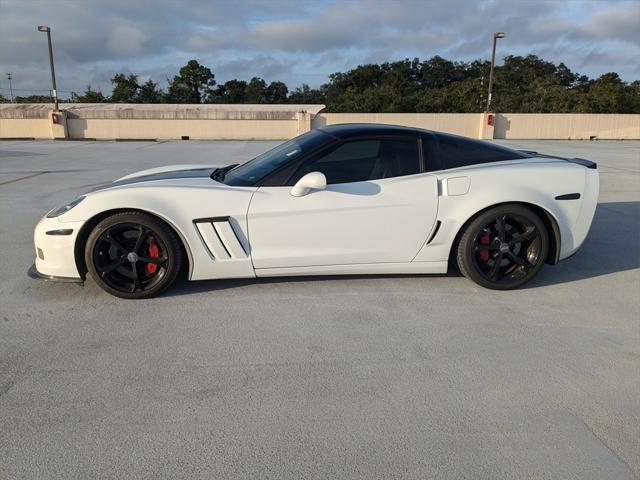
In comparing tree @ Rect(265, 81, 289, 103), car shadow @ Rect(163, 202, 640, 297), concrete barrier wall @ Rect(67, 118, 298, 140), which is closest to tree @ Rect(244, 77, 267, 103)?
tree @ Rect(265, 81, 289, 103)

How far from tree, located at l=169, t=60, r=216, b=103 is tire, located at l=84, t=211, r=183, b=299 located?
50023 mm

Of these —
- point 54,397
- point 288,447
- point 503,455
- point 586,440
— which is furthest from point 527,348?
point 54,397

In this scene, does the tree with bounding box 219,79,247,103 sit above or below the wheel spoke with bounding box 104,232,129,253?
above

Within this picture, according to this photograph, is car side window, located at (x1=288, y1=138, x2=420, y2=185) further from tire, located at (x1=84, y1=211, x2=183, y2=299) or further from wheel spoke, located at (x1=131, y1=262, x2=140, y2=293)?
wheel spoke, located at (x1=131, y1=262, x2=140, y2=293)

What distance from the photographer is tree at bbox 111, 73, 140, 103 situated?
148 ft

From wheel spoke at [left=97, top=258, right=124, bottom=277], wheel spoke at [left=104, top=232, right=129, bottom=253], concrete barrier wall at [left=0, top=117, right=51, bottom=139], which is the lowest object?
wheel spoke at [left=97, top=258, right=124, bottom=277]

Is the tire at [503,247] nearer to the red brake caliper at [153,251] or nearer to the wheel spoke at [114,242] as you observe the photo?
the red brake caliper at [153,251]

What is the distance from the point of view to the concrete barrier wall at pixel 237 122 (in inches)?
1115

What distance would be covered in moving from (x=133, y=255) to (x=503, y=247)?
113 inches

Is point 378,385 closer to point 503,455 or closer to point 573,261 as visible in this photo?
point 503,455

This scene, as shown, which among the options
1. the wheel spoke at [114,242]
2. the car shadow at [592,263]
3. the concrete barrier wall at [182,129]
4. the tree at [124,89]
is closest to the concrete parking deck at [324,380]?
the car shadow at [592,263]

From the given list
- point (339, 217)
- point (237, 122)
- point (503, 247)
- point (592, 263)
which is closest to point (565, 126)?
point (237, 122)

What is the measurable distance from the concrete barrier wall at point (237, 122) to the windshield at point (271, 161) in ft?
84.4

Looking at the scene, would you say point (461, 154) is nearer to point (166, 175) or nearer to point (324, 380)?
point (324, 380)
